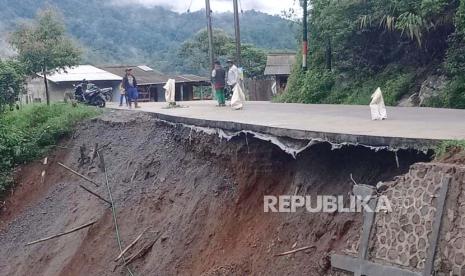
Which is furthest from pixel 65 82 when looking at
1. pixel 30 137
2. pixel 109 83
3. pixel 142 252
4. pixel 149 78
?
pixel 142 252

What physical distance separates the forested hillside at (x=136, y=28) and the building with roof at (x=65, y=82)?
2999 centimetres

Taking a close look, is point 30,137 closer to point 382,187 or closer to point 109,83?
point 382,187

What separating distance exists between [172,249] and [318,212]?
323 cm

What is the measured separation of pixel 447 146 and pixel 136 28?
115920 millimetres

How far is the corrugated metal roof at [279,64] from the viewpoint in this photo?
37125 millimetres

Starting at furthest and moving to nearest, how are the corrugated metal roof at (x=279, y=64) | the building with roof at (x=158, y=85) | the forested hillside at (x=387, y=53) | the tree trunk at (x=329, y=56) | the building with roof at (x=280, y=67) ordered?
the building with roof at (x=158, y=85) → the corrugated metal roof at (x=279, y=64) → the building with roof at (x=280, y=67) → the tree trunk at (x=329, y=56) → the forested hillside at (x=387, y=53)

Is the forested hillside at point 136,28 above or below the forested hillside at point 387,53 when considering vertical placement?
above

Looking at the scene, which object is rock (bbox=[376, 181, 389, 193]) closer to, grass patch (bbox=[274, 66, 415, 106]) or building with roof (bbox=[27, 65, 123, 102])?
grass patch (bbox=[274, 66, 415, 106])

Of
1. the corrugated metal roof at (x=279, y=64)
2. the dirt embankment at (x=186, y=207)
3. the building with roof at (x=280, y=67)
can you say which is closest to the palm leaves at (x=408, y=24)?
the dirt embankment at (x=186, y=207)

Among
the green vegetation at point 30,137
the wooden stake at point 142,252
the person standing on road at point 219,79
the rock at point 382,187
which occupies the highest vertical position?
the person standing on road at point 219,79

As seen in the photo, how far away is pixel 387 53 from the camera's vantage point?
1727 cm

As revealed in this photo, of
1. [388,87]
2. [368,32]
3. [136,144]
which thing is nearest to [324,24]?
[368,32]

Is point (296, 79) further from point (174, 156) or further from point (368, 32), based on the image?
point (174, 156)

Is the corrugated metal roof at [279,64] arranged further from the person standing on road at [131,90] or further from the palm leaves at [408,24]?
the palm leaves at [408,24]
